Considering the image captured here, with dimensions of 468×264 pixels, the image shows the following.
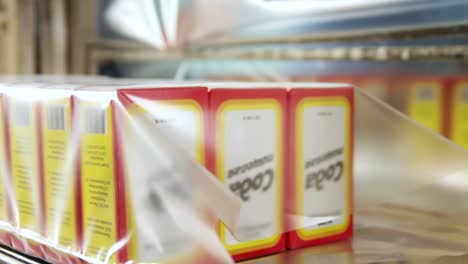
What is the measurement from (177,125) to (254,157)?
13 cm

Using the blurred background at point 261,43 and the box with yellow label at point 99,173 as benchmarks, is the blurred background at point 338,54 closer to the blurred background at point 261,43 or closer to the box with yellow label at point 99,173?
the blurred background at point 261,43

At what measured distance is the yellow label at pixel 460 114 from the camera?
95 centimetres

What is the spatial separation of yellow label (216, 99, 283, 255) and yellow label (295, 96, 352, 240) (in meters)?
0.04

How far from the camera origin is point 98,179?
661 millimetres

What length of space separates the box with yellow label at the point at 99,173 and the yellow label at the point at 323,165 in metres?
0.26

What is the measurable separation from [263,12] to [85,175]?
0.67m

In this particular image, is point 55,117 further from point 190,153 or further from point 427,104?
point 427,104

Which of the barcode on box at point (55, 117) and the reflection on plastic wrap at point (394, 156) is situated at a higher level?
the barcode on box at point (55, 117)

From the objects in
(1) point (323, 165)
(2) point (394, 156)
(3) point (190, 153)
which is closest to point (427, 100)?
(2) point (394, 156)

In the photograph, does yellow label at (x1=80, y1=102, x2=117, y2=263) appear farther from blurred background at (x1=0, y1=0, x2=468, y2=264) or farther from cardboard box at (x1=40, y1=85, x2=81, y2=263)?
blurred background at (x1=0, y1=0, x2=468, y2=264)

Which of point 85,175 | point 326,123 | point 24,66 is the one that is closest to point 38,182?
point 85,175

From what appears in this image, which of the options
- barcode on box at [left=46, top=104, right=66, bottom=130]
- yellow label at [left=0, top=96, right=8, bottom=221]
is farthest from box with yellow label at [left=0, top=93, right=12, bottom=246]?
barcode on box at [left=46, top=104, right=66, bottom=130]

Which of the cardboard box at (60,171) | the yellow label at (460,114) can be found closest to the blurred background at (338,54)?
the yellow label at (460,114)

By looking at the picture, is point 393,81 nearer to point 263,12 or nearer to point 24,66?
point 263,12
